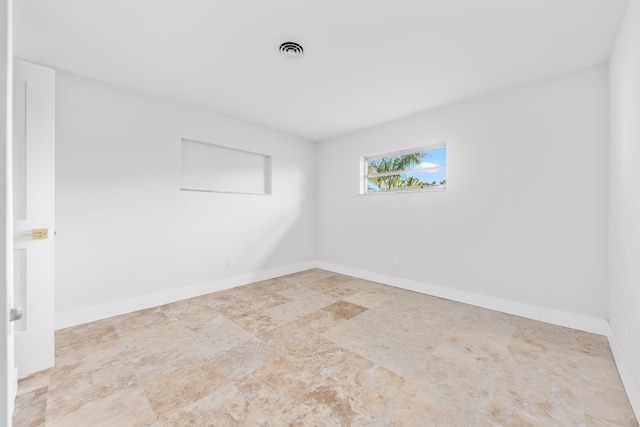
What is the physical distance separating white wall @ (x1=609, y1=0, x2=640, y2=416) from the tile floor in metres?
0.29

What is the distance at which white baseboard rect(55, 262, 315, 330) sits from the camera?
254cm

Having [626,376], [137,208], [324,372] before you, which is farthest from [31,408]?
[626,376]

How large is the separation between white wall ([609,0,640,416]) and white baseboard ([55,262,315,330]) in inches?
151

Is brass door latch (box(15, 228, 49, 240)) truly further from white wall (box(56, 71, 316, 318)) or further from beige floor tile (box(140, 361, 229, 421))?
beige floor tile (box(140, 361, 229, 421))

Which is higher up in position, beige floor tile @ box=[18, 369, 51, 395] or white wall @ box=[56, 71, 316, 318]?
white wall @ box=[56, 71, 316, 318]

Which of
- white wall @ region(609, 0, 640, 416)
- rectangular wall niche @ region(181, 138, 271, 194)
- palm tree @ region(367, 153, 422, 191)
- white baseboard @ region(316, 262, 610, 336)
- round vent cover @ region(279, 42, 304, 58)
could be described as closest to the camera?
white wall @ region(609, 0, 640, 416)

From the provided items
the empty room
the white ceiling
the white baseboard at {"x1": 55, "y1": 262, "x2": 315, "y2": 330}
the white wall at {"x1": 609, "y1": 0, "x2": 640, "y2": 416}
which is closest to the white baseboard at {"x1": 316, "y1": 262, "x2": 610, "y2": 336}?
the empty room

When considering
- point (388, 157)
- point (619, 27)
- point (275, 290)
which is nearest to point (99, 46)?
point (275, 290)

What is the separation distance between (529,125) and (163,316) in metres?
4.41

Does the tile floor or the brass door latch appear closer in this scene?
the tile floor

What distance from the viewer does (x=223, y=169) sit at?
376cm

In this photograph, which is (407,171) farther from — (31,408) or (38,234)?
(31,408)

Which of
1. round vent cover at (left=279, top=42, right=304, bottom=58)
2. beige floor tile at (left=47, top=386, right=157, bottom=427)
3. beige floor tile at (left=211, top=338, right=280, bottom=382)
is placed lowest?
beige floor tile at (left=47, top=386, right=157, bottom=427)

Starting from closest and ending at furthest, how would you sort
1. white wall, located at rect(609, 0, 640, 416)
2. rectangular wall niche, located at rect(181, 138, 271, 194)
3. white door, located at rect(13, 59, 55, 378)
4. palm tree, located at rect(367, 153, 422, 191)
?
white wall, located at rect(609, 0, 640, 416), white door, located at rect(13, 59, 55, 378), rectangular wall niche, located at rect(181, 138, 271, 194), palm tree, located at rect(367, 153, 422, 191)
